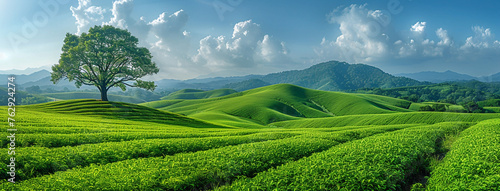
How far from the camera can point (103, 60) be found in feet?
199

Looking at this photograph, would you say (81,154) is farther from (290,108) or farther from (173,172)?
(290,108)

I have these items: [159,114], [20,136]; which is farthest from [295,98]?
[20,136]

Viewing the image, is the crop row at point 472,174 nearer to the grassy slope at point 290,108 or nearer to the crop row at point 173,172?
the crop row at point 173,172

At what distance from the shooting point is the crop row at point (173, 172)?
10938 mm

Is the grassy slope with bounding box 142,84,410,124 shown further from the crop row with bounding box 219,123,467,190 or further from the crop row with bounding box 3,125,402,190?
the crop row with bounding box 219,123,467,190

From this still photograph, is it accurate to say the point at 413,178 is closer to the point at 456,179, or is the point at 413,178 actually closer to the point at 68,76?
the point at 456,179

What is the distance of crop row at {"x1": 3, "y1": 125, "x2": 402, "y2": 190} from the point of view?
10.9 m

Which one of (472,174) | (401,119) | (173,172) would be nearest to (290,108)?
(401,119)

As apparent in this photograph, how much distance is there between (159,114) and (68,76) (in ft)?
87.6

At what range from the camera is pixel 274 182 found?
11219 mm

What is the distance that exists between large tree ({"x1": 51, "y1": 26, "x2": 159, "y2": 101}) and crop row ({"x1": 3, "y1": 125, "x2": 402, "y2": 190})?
5519 cm

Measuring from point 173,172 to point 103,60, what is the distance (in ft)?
197

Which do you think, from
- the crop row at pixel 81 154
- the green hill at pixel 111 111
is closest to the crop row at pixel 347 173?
the crop row at pixel 81 154

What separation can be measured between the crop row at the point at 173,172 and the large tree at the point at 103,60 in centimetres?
5519
